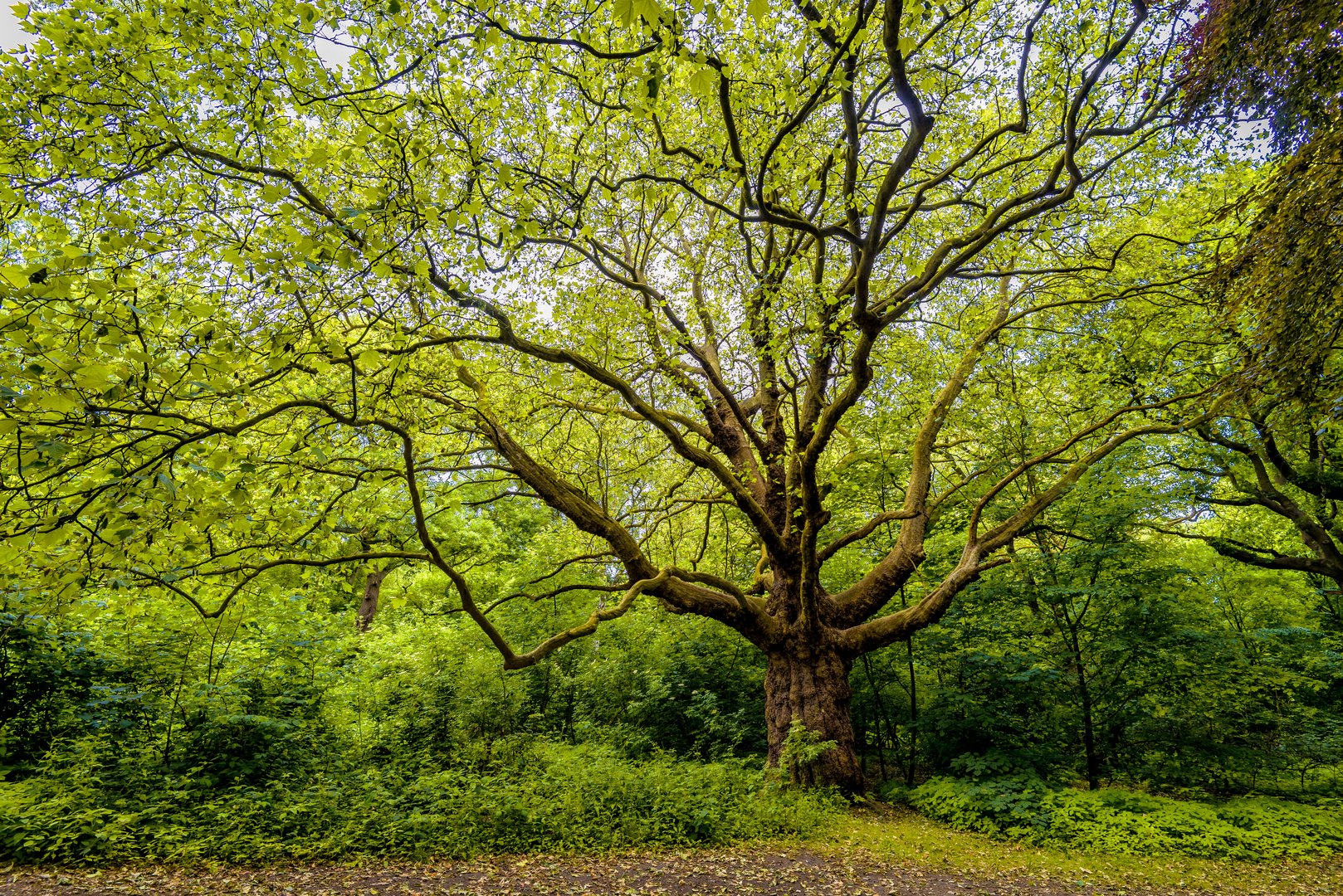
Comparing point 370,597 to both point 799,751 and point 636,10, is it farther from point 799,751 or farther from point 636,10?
point 636,10

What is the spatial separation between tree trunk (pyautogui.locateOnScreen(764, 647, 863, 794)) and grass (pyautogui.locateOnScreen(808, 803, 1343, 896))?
0.77 metres

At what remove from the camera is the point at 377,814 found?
235 inches

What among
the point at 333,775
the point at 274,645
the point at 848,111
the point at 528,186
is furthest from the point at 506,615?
the point at 848,111

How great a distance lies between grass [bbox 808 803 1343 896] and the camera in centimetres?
559

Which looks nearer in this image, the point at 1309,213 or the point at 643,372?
the point at 1309,213

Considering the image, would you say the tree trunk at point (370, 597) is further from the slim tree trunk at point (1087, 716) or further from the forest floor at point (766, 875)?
the slim tree trunk at point (1087, 716)

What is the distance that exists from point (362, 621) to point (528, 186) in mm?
16060

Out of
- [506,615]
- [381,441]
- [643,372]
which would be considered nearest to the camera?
[381,441]

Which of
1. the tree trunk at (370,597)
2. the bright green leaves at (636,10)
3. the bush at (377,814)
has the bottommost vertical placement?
the bush at (377,814)

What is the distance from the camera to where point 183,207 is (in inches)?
180

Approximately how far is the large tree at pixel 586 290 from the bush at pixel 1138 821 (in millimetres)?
1926

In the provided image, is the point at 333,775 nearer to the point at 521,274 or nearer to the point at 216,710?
the point at 216,710

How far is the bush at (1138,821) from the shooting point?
644 cm

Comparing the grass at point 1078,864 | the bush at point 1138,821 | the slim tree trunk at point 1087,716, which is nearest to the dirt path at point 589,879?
the grass at point 1078,864
